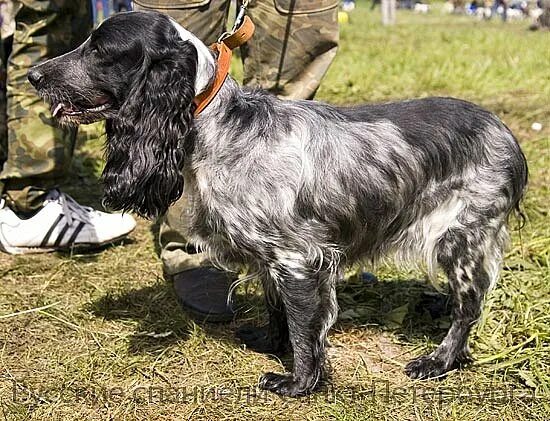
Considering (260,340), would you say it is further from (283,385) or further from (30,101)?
(30,101)

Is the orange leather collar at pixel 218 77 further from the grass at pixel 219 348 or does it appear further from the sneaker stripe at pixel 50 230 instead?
the sneaker stripe at pixel 50 230

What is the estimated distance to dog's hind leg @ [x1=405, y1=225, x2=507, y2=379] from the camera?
145 inches

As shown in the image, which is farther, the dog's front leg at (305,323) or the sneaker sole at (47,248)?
the sneaker sole at (47,248)

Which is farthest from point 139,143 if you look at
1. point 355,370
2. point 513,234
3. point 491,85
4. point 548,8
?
point 548,8

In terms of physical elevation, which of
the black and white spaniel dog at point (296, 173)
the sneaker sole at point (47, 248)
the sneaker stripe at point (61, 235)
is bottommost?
the sneaker sole at point (47, 248)

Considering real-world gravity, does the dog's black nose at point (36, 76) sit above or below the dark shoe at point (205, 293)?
above

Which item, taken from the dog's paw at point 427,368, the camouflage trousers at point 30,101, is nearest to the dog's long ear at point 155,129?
the dog's paw at point 427,368

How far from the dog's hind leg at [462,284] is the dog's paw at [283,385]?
567 mm

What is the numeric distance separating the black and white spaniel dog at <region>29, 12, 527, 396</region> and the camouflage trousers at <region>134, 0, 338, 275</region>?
0.87 metres

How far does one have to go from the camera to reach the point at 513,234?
16.9 ft

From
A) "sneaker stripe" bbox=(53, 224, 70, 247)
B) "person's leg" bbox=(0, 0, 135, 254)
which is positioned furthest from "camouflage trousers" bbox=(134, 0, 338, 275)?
"sneaker stripe" bbox=(53, 224, 70, 247)

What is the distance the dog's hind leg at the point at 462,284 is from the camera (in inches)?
145

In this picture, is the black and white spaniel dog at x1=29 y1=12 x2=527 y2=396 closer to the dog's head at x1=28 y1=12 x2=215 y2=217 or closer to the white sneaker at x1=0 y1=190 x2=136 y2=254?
the dog's head at x1=28 y1=12 x2=215 y2=217

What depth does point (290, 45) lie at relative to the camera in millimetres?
4449
